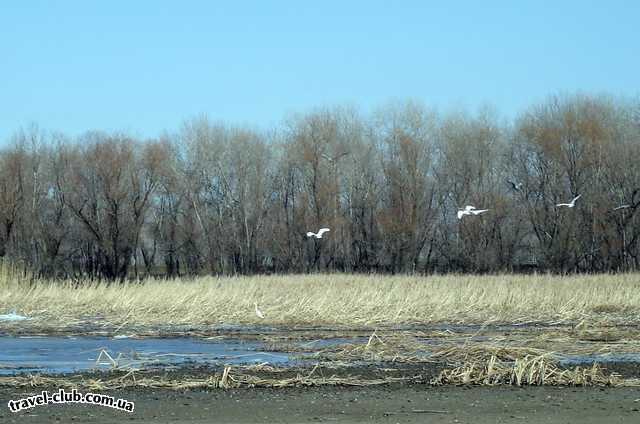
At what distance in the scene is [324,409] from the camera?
36.2 feet

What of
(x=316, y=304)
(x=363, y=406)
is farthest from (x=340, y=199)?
(x=363, y=406)

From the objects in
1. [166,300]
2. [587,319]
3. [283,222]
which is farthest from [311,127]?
[587,319]

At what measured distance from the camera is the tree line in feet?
183

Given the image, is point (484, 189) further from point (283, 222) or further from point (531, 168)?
point (283, 222)

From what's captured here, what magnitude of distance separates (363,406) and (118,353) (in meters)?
7.28

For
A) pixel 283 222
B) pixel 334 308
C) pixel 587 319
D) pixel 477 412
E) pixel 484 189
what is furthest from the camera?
pixel 283 222

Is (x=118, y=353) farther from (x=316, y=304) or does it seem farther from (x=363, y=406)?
(x=316, y=304)

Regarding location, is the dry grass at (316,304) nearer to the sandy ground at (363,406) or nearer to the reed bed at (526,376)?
the reed bed at (526,376)

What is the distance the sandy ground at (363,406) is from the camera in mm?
10469

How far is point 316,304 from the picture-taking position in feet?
85.7

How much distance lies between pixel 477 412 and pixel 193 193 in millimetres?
53451

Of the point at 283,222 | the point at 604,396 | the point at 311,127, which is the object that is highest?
the point at 311,127

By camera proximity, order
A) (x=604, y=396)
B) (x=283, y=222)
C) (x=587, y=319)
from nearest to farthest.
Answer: (x=604, y=396) → (x=587, y=319) → (x=283, y=222)

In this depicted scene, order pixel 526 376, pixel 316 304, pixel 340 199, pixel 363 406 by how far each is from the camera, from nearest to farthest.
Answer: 1. pixel 363 406
2. pixel 526 376
3. pixel 316 304
4. pixel 340 199
